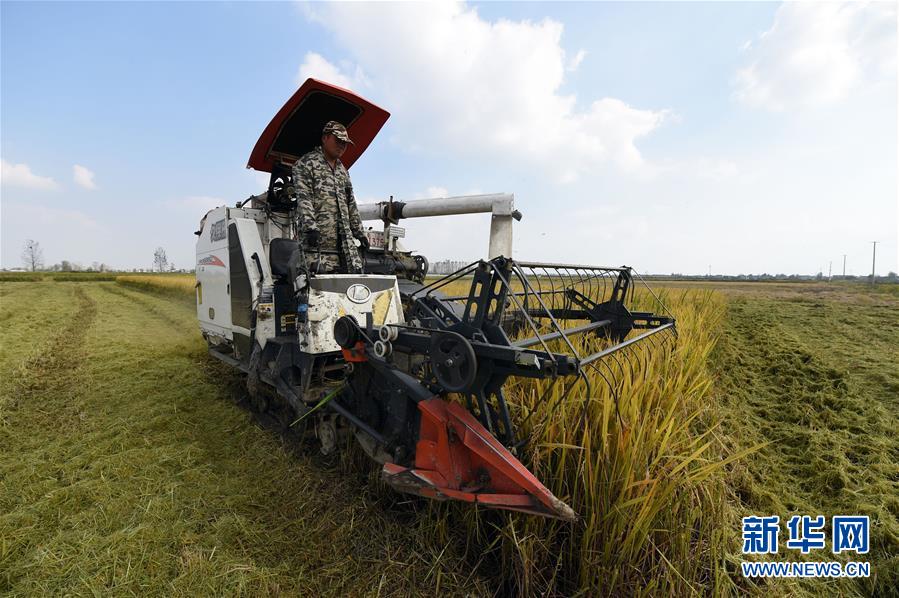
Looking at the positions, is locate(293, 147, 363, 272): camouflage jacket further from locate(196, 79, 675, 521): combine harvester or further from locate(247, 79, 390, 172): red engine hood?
locate(247, 79, 390, 172): red engine hood

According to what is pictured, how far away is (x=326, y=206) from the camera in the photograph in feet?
11.7

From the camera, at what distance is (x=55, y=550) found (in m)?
2.17

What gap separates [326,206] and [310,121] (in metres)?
1.29

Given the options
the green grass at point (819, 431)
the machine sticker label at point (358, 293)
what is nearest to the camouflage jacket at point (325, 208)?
the machine sticker label at point (358, 293)

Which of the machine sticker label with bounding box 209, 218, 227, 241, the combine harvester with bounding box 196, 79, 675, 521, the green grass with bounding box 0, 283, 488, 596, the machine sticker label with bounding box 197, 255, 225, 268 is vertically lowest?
the green grass with bounding box 0, 283, 488, 596

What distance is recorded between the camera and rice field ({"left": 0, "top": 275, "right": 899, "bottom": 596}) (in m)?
1.96

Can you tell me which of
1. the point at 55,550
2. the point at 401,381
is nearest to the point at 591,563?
the point at 401,381

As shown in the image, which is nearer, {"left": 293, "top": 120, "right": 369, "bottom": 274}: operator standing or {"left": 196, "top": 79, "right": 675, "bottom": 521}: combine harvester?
{"left": 196, "top": 79, "right": 675, "bottom": 521}: combine harvester

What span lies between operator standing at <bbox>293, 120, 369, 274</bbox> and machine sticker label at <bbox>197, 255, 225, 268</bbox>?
1347 mm

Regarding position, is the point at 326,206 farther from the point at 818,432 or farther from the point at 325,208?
the point at 818,432

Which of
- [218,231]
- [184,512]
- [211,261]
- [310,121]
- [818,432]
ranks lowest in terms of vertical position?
[184,512]

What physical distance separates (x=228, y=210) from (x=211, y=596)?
3.45 metres

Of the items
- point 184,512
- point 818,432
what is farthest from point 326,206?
point 818,432

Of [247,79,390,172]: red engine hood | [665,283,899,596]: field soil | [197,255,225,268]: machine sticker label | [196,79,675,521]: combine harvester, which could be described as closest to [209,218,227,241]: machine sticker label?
[196,79,675,521]: combine harvester
